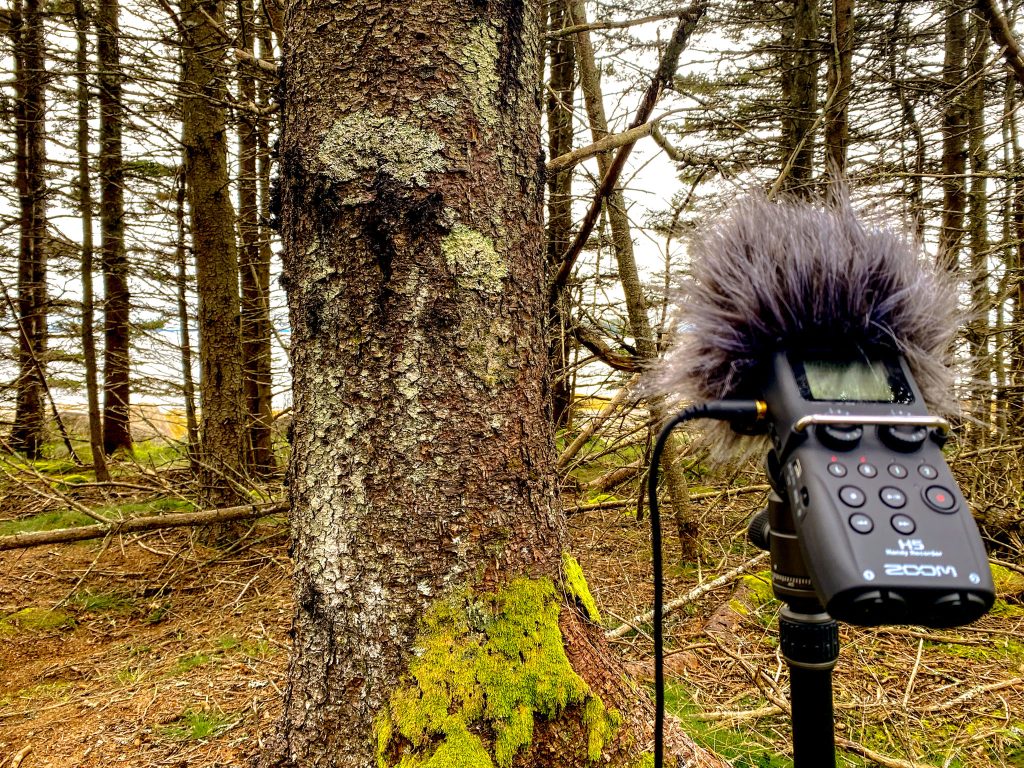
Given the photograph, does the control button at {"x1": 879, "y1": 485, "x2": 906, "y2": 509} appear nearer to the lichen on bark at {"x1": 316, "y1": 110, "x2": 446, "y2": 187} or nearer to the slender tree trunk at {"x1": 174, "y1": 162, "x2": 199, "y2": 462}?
the lichen on bark at {"x1": 316, "y1": 110, "x2": 446, "y2": 187}

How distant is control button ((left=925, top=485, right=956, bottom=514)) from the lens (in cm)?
66

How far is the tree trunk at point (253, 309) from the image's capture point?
4.66m

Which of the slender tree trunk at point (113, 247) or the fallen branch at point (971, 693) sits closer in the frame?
the fallen branch at point (971, 693)

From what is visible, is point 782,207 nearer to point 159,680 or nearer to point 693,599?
point 693,599

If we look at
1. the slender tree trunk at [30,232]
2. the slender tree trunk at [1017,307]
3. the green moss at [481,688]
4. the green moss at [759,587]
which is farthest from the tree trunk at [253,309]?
the slender tree trunk at [1017,307]

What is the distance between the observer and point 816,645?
76 centimetres

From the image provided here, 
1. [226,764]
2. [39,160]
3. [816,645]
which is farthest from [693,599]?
[39,160]

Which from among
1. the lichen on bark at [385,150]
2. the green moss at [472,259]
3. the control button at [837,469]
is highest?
the lichen on bark at [385,150]

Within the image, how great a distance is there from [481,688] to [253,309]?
14.9 ft

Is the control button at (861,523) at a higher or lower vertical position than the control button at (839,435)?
lower

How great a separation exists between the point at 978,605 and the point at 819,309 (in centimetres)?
39

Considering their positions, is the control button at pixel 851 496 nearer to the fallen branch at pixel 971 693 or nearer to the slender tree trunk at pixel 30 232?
the fallen branch at pixel 971 693

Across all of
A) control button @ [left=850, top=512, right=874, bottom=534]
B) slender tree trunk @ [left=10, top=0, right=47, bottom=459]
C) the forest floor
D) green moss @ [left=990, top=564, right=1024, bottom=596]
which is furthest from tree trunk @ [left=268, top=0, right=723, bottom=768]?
slender tree trunk @ [left=10, top=0, right=47, bottom=459]

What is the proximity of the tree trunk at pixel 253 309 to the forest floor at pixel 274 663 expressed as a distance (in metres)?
1.07
